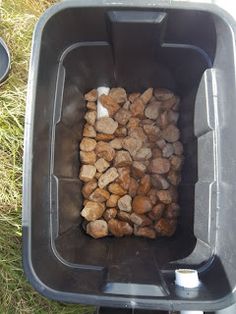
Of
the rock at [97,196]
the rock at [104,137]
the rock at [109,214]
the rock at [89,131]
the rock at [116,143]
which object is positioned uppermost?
the rock at [89,131]

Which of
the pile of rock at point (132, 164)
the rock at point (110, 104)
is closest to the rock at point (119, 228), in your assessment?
the pile of rock at point (132, 164)

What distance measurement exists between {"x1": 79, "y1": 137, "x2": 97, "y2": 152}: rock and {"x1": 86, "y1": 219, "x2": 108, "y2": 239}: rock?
21 centimetres

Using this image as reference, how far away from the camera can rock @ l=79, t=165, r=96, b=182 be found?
1.13 m

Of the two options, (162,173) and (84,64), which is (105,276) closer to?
(162,173)

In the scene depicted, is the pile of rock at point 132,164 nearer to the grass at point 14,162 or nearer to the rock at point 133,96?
the rock at point 133,96

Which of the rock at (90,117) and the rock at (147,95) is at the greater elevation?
the rock at (147,95)

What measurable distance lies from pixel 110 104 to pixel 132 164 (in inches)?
7.3

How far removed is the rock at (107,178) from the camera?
1145 mm

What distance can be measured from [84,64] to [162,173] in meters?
0.37

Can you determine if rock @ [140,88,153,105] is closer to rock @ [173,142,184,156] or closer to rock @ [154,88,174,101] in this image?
rock @ [154,88,174,101]

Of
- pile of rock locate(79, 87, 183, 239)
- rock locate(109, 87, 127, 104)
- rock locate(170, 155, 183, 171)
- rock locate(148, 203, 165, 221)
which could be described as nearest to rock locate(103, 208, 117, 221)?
pile of rock locate(79, 87, 183, 239)

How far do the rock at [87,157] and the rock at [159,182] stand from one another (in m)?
0.18

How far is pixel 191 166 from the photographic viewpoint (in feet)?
3.57

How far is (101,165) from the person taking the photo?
3.79 ft
